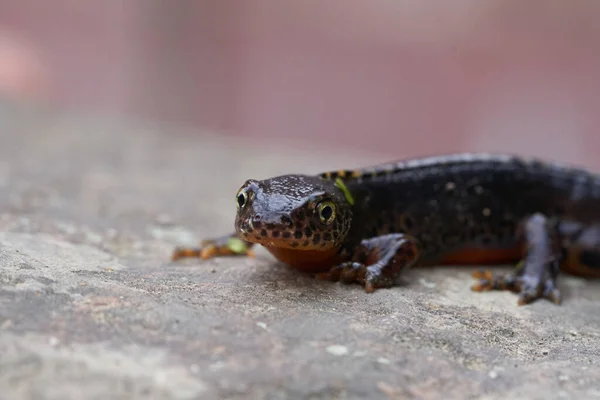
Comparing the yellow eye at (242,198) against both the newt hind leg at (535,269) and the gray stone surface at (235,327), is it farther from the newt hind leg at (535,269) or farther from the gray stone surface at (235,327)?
the newt hind leg at (535,269)

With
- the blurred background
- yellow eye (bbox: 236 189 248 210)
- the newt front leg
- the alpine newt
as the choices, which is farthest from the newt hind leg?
the blurred background

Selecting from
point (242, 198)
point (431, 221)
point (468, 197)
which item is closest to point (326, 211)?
point (242, 198)

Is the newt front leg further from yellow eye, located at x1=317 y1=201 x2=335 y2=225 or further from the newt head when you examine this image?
yellow eye, located at x1=317 y1=201 x2=335 y2=225

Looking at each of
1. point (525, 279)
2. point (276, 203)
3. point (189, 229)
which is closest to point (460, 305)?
point (525, 279)

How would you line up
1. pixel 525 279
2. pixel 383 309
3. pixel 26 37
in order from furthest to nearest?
pixel 26 37, pixel 525 279, pixel 383 309

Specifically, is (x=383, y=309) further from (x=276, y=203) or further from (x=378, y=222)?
(x=378, y=222)

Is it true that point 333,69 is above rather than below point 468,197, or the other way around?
above

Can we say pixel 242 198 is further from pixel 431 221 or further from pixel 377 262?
pixel 431 221
